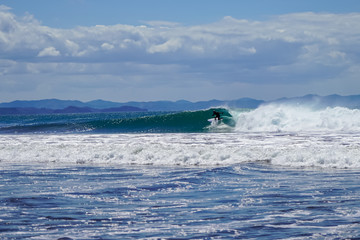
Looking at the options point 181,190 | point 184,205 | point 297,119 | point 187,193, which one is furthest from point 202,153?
point 297,119

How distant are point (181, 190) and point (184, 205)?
73.6 inches

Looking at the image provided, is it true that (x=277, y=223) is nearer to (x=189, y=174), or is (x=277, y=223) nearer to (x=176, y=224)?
(x=176, y=224)

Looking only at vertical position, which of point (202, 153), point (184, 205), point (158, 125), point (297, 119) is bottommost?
point (184, 205)

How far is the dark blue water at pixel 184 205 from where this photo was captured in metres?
8.41

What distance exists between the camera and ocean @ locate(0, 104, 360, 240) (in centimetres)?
859

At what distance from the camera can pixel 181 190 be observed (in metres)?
12.3

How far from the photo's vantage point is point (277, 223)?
29.0 ft

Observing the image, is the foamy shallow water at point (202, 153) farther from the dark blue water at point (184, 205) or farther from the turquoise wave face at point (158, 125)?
the turquoise wave face at point (158, 125)

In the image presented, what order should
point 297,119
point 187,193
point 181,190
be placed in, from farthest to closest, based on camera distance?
point 297,119 → point 181,190 → point 187,193

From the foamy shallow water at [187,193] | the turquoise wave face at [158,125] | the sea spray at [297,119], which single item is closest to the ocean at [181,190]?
the foamy shallow water at [187,193]

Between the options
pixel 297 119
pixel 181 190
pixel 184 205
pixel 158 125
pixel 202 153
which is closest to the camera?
pixel 184 205

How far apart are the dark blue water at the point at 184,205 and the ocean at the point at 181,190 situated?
0.07 feet

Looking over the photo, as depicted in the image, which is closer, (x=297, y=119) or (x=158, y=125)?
(x=297, y=119)

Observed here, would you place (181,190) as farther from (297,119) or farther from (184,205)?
(297,119)
